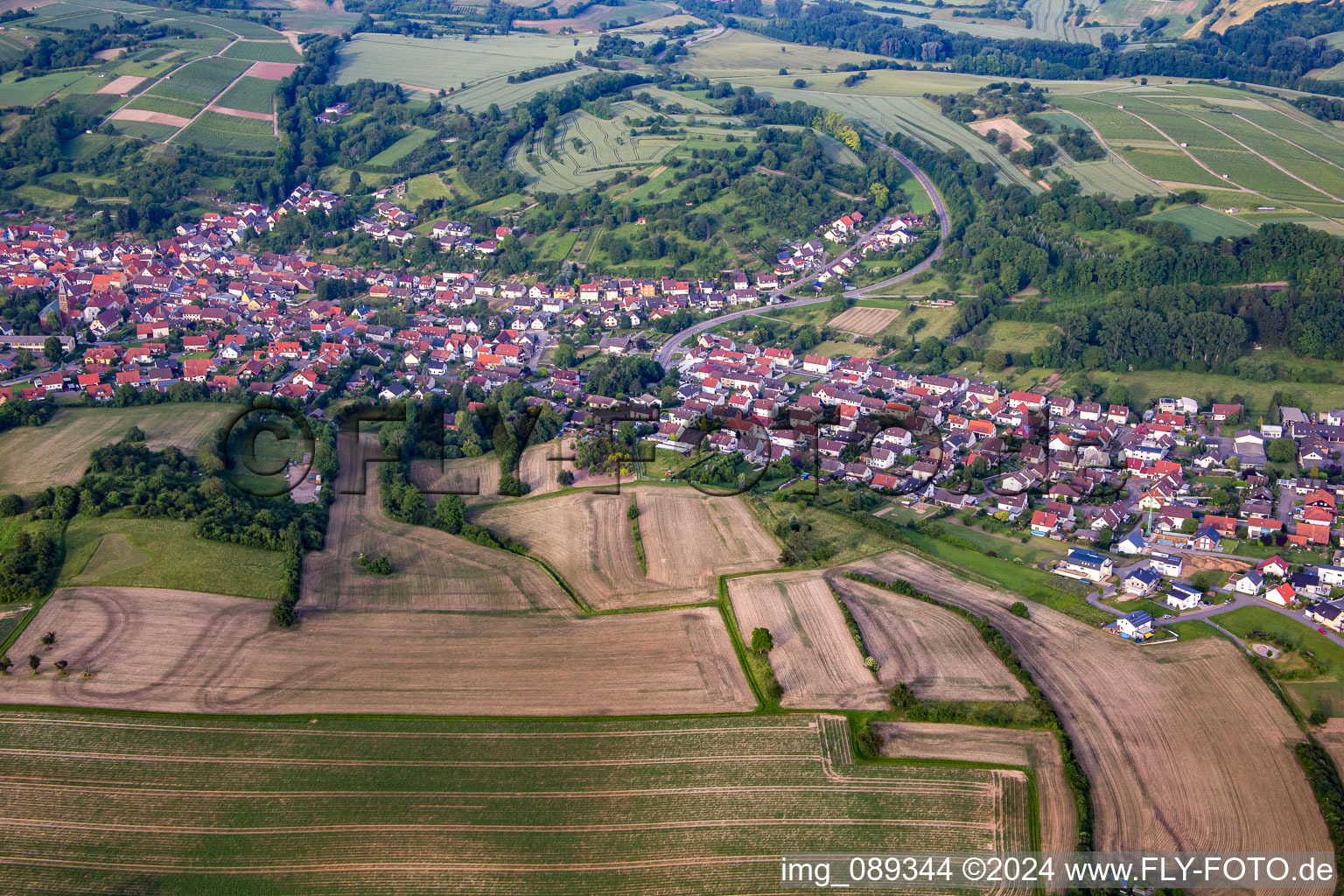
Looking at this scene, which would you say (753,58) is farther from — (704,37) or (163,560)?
(163,560)

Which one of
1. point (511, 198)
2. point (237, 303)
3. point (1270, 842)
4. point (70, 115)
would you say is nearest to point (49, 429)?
point (237, 303)

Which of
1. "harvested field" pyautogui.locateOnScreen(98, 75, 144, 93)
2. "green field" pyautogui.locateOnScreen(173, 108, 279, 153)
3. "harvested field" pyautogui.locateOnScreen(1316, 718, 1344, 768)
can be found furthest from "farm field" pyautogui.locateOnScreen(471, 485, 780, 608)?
"harvested field" pyautogui.locateOnScreen(98, 75, 144, 93)

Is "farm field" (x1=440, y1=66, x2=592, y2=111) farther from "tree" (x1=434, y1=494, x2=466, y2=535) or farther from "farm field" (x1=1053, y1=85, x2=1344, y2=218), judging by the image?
"tree" (x1=434, y1=494, x2=466, y2=535)

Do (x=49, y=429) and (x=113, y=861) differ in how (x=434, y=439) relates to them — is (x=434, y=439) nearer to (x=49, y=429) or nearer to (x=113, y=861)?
(x=49, y=429)

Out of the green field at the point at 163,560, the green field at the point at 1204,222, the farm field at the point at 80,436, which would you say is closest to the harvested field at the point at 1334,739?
the green field at the point at 163,560

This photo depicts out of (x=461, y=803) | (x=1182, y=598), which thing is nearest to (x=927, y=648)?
(x=1182, y=598)

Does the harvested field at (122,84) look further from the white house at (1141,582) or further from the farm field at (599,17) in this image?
the white house at (1141,582)

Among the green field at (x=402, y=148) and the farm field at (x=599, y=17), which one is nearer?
the green field at (x=402, y=148)
